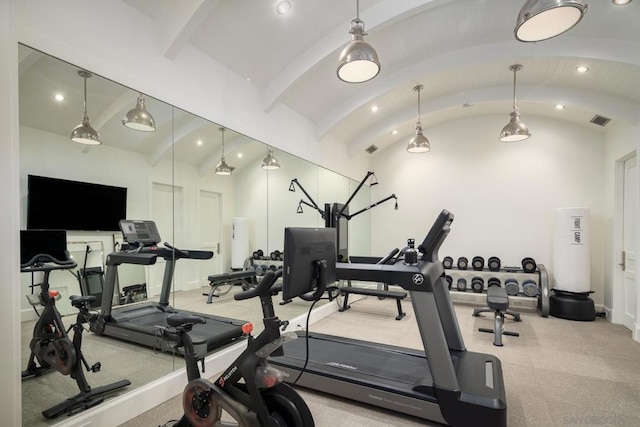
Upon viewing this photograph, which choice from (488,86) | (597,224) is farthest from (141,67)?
(597,224)

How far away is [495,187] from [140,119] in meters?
6.70

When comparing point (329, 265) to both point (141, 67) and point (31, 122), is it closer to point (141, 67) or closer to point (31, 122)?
point (31, 122)

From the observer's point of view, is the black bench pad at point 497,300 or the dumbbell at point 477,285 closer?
the black bench pad at point 497,300

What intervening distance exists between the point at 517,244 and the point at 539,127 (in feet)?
7.94

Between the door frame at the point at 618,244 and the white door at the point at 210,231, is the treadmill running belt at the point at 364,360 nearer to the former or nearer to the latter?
the white door at the point at 210,231

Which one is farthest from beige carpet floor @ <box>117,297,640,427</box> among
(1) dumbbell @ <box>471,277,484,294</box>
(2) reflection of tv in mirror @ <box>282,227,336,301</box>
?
(2) reflection of tv in mirror @ <box>282,227,336,301</box>

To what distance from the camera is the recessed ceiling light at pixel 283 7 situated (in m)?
3.41

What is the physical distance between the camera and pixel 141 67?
2.73 metres

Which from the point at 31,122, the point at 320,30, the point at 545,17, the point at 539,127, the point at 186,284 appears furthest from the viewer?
the point at 539,127

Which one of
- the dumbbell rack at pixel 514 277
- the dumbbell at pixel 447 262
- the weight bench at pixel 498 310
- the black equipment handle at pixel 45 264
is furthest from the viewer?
the dumbbell at pixel 447 262

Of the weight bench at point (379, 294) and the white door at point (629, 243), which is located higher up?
the white door at point (629, 243)

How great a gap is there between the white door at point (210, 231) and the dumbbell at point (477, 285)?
496cm

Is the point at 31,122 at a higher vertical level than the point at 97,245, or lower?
higher

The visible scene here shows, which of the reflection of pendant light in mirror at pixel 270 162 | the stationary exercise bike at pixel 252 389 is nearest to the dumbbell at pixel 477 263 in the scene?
the reflection of pendant light in mirror at pixel 270 162
